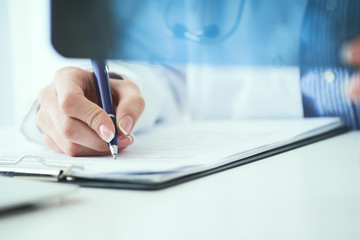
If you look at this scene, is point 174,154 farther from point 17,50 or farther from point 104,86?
point 17,50

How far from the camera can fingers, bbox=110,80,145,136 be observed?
357 millimetres

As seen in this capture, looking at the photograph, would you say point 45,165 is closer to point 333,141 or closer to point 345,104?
point 333,141

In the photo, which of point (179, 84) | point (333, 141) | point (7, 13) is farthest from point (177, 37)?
point (7, 13)

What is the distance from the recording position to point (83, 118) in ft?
1.16

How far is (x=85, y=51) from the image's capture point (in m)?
0.23

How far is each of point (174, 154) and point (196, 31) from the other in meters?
0.13

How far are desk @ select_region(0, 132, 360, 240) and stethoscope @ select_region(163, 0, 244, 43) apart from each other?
0.29ft

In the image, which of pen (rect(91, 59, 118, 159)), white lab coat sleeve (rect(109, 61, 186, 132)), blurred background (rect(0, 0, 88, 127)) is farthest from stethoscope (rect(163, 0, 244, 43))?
blurred background (rect(0, 0, 88, 127))

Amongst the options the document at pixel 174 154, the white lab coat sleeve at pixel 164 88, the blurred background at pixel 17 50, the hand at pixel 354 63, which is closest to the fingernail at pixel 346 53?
the hand at pixel 354 63

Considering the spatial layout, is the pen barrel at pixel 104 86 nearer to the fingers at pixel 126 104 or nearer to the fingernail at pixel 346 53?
the fingers at pixel 126 104

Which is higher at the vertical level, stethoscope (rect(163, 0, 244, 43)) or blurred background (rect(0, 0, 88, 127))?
blurred background (rect(0, 0, 88, 127))

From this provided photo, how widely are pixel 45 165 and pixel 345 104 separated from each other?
45cm

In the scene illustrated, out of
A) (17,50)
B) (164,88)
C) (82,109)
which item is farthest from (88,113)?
(17,50)

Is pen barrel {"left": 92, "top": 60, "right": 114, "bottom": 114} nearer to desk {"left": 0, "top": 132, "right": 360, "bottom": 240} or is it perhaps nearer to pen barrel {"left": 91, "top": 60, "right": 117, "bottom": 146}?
pen barrel {"left": 91, "top": 60, "right": 117, "bottom": 146}
